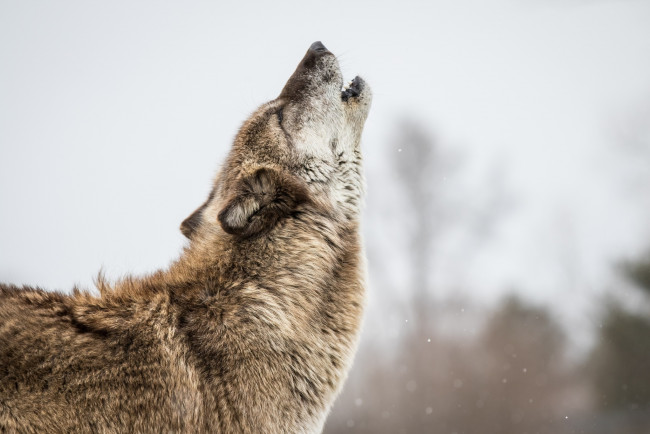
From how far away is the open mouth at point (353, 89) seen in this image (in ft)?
13.9

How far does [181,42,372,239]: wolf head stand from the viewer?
343cm

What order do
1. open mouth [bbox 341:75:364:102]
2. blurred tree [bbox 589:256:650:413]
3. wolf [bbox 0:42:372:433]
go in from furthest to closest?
blurred tree [bbox 589:256:650:413] → open mouth [bbox 341:75:364:102] → wolf [bbox 0:42:372:433]

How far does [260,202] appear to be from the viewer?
341 centimetres

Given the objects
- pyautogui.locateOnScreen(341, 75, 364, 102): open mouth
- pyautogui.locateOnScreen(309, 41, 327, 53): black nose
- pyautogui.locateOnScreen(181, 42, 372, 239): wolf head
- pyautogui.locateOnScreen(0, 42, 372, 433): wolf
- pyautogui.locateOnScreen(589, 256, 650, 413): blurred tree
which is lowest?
pyautogui.locateOnScreen(0, 42, 372, 433): wolf

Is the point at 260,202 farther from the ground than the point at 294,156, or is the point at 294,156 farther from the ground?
the point at 294,156

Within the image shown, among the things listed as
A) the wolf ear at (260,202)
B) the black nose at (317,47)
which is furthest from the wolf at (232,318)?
the black nose at (317,47)

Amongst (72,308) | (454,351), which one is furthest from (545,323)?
(72,308)

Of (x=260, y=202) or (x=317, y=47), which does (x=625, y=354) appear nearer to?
(x=317, y=47)

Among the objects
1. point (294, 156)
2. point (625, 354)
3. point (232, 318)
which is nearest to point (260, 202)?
point (294, 156)

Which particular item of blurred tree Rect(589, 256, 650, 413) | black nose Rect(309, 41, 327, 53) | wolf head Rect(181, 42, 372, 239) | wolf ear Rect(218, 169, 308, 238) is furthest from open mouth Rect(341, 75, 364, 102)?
blurred tree Rect(589, 256, 650, 413)

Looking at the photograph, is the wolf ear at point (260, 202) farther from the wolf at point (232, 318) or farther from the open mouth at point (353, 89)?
the open mouth at point (353, 89)

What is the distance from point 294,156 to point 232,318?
3.63 feet

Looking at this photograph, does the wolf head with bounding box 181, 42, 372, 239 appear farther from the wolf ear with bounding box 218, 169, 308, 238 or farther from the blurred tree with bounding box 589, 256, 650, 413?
the blurred tree with bounding box 589, 256, 650, 413

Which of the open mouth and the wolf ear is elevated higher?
the open mouth
